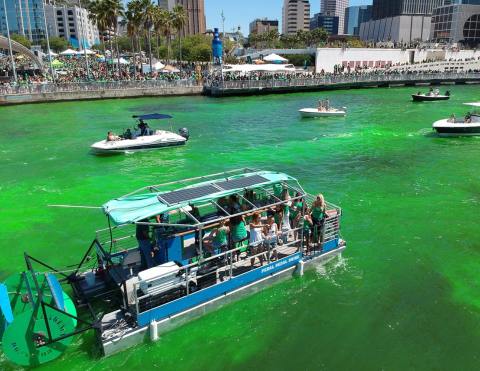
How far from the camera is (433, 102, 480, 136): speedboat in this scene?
34.7m

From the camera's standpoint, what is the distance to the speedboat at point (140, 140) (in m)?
30.1

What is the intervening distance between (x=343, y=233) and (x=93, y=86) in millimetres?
51357

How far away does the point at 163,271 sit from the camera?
10555 millimetres

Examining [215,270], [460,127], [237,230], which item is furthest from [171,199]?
[460,127]

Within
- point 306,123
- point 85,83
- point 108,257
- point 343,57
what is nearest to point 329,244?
point 108,257

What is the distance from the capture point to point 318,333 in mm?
11141

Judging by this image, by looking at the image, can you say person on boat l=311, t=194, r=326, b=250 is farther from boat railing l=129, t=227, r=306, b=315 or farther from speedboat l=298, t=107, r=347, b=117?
speedboat l=298, t=107, r=347, b=117

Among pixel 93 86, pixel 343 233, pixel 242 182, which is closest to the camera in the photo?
pixel 242 182

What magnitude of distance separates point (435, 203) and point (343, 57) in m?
85.5

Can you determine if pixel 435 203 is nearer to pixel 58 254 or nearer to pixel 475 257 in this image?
pixel 475 257

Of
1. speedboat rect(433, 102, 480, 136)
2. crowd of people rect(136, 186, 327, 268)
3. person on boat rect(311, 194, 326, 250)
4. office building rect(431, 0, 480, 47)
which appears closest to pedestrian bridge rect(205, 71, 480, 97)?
speedboat rect(433, 102, 480, 136)

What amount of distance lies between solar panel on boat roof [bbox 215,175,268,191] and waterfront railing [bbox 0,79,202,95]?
50.5 metres

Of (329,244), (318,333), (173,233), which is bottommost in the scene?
(318,333)

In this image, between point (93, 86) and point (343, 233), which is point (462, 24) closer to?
point (93, 86)
